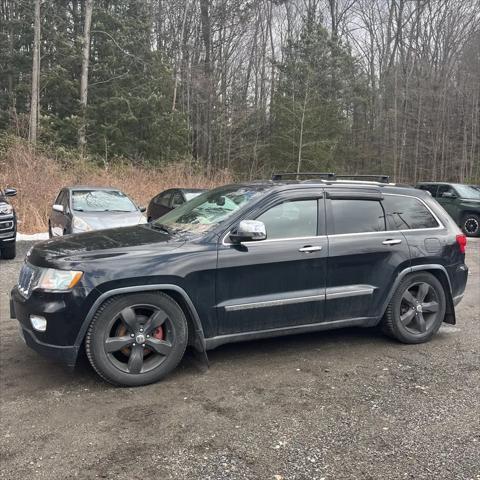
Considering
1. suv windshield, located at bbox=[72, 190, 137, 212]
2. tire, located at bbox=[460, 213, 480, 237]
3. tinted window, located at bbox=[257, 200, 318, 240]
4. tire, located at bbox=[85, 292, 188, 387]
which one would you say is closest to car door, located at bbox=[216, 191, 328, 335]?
tinted window, located at bbox=[257, 200, 318, 240]

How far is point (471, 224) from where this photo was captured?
51.5 feet

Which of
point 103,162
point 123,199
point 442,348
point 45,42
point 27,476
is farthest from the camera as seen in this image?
point 45,42

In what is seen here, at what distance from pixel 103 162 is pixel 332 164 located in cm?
1599

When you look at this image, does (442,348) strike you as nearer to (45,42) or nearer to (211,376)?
(211,376)

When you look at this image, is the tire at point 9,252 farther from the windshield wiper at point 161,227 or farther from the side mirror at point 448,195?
the side mirror at point 448,195

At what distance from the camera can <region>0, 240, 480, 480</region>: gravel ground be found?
2.93 m

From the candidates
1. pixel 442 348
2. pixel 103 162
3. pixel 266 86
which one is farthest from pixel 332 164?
pixel 442 348

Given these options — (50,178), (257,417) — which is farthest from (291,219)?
(50,178)

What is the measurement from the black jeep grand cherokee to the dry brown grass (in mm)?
10405

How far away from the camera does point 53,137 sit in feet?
70.6

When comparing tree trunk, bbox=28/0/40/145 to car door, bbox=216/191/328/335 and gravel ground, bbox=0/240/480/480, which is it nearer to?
gravel ground, bbox=0/240/480/480

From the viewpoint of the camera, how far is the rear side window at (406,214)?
5.12 m

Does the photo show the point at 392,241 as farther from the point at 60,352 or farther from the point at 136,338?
the point at 60,352

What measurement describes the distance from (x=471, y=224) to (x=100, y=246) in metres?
14.4
